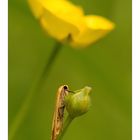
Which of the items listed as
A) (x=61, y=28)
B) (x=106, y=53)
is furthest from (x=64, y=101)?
(x=106, y=53)

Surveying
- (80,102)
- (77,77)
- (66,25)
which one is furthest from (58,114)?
(77,77)

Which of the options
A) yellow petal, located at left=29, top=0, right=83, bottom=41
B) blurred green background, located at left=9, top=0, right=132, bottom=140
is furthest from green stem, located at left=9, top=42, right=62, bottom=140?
blurred green background, located at left=9, top=0, right=132, bottom=140

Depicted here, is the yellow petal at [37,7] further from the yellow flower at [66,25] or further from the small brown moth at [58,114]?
the small brown moth at [58,114]

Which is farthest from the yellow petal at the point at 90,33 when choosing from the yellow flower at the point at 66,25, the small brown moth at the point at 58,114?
the small brown moth at the point at 58,114

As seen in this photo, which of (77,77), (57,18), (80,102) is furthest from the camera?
(77,77)
